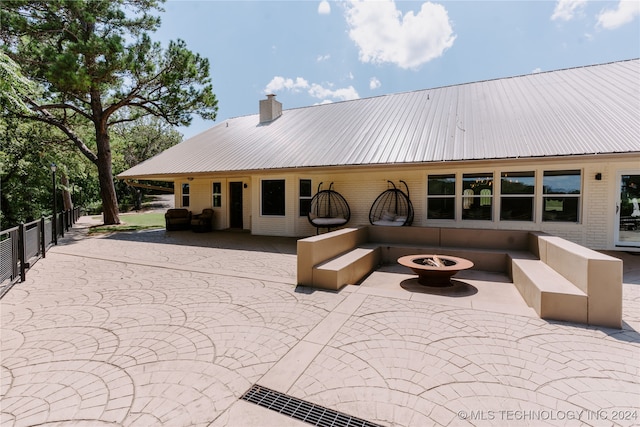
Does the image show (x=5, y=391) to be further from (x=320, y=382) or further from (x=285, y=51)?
(x=285, y=51)

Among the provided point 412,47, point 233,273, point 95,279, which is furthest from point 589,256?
point 412,47

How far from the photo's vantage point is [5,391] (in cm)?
242

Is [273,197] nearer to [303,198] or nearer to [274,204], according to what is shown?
[274,204]

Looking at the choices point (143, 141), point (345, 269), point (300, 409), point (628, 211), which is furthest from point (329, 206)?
point (143, 141)

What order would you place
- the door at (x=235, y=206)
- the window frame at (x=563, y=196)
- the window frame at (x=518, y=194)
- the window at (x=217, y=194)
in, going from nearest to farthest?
the window frame at (x=563, y=196), the window frame at (x=518, y=194), the door at (x=235, y=206), the window at (x=217, y=194)

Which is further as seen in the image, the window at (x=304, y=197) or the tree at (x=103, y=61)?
the window at (x=304, y=197)

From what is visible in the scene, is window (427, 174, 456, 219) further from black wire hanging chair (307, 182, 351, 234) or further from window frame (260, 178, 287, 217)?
window frame (260, 178, 287, 217)

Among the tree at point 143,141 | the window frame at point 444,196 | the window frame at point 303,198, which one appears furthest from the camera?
the tree at point 143,141

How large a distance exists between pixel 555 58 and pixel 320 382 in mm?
16532

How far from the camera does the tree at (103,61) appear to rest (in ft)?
33.6

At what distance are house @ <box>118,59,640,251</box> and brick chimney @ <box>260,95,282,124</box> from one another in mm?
1553

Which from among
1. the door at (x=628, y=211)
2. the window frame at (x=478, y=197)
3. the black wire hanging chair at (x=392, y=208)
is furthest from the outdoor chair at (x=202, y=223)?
the door at (x=628, y=211)

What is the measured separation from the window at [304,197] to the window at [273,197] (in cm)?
73

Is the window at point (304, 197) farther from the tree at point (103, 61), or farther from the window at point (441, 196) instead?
the tree at point (103, 61)
